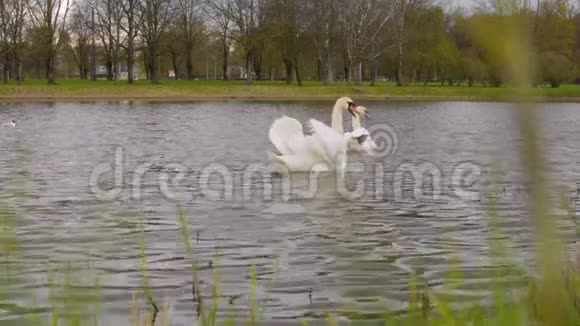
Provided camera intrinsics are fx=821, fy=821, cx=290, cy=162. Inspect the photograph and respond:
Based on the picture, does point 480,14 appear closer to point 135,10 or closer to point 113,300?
point 113,300

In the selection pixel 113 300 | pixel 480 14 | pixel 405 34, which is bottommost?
pixel 113 300

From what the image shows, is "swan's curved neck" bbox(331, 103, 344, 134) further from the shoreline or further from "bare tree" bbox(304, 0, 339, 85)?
"bare tree" bbox(304, 0, 339, 85)

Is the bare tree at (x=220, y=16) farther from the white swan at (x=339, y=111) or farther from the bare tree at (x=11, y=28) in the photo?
the white swan at (x=339, y=111)

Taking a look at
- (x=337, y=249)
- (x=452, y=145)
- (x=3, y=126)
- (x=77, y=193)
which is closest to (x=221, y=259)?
(x=337, y=249)

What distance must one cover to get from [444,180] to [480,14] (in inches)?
478

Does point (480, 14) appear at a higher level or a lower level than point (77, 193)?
higher

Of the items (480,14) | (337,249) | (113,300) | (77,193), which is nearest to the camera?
(480,14)

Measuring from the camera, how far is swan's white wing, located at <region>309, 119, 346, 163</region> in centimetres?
1250

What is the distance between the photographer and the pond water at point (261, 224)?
5809mm

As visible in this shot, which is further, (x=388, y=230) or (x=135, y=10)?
(x=135, y=10)

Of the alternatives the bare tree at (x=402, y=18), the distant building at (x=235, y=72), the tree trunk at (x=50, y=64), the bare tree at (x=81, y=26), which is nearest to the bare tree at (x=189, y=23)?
the bare tree at (x=81, y=26)

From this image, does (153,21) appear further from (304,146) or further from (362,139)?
(304,146)

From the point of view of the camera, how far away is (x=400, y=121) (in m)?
30.3

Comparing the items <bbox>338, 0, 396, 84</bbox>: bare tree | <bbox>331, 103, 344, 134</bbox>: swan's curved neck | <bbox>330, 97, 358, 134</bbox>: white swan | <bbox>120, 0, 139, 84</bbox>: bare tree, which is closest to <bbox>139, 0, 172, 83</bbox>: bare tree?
<bbox>120, 0, 139, 84</bbox>: bare tree
